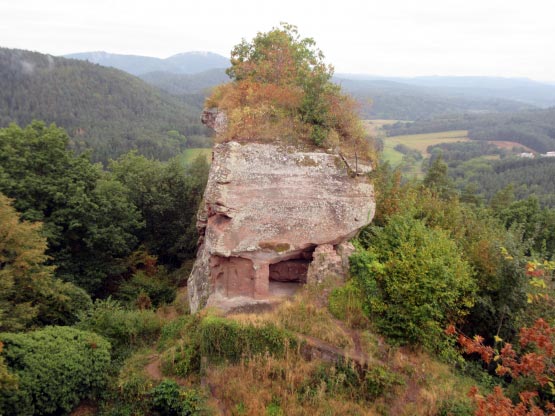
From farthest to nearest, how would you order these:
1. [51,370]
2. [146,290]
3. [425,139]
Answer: [425,139], [146,290], [51,370]

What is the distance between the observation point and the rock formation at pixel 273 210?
1341 cm

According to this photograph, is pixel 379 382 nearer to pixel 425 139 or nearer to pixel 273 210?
pixel 273 210

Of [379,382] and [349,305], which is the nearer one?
[379,382]

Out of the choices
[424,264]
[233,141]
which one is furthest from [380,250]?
[233,141]

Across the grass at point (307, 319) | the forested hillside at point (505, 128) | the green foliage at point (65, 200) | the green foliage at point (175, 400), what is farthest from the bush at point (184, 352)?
the forested hillside at point (505, 128)

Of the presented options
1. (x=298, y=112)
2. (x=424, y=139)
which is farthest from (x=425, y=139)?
(x=298, y=112)

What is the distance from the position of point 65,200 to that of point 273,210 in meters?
14.1

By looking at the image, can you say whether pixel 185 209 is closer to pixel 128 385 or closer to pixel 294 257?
pixel 294 257

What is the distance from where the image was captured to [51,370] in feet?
34.8

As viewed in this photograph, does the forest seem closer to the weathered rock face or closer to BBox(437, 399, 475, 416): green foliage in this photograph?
BBox(437, 399, 475, 416): green foliage

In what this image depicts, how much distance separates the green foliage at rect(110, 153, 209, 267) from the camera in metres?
27.6

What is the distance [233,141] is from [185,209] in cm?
1655

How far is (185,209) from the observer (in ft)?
96.6

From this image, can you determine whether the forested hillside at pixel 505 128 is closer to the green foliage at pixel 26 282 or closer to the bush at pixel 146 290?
the bush at pixel 146 290
